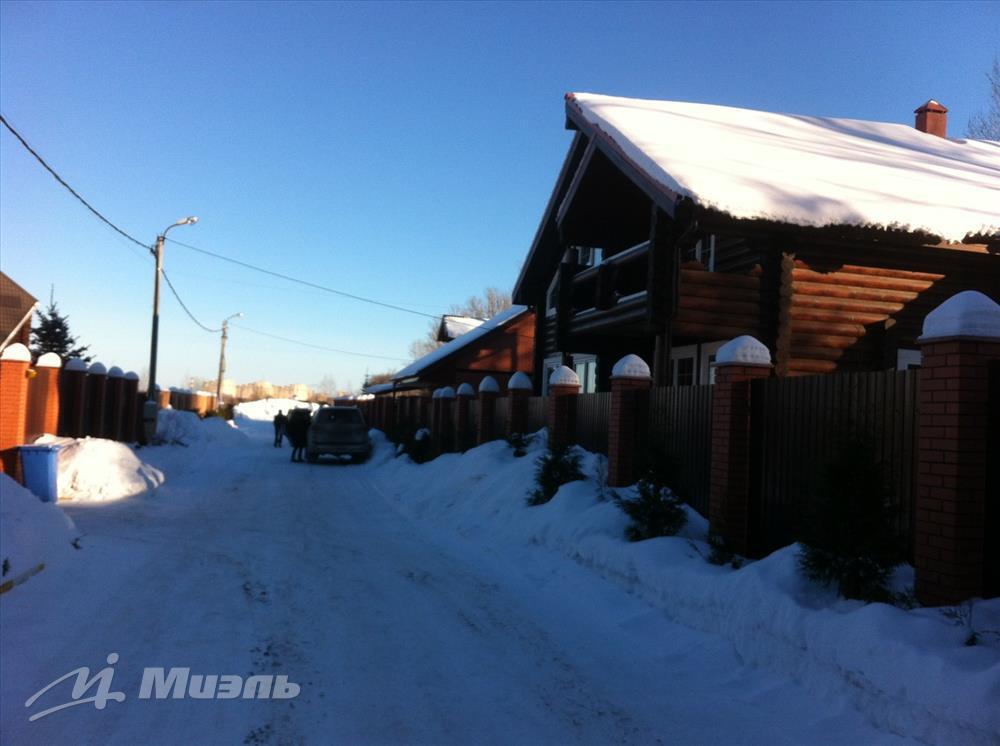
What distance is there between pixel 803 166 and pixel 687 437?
6.11m

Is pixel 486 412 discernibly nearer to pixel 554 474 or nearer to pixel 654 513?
pixel 554 474

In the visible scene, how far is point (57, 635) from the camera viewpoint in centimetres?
595

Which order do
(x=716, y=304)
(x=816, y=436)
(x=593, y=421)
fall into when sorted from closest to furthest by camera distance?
1. (x=816, y=436)
2. (x=716, y=304)
3. (x=593, y=421)

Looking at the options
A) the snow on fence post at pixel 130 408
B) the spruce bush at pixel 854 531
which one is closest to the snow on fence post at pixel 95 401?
the snow on fence post at pixel 130 408

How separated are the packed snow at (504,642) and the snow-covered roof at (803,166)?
459 cm

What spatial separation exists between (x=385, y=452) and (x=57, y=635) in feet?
67.8

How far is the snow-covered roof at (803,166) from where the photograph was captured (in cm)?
1034

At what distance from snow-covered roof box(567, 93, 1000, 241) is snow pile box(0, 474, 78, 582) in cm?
848

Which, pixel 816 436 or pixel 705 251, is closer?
pixel 816 436

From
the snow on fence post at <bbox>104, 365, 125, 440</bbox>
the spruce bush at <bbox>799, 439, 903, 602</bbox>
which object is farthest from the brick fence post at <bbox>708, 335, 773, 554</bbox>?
the snow on fence post at <bbox>104, 365, 125, 440</bbox>

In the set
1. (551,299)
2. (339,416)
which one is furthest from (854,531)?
(339,416)

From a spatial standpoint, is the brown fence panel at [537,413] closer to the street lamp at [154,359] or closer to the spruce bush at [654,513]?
the spruce bush at [654,513]

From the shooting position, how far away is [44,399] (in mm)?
17406

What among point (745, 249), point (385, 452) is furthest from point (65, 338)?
point (745, 249)
